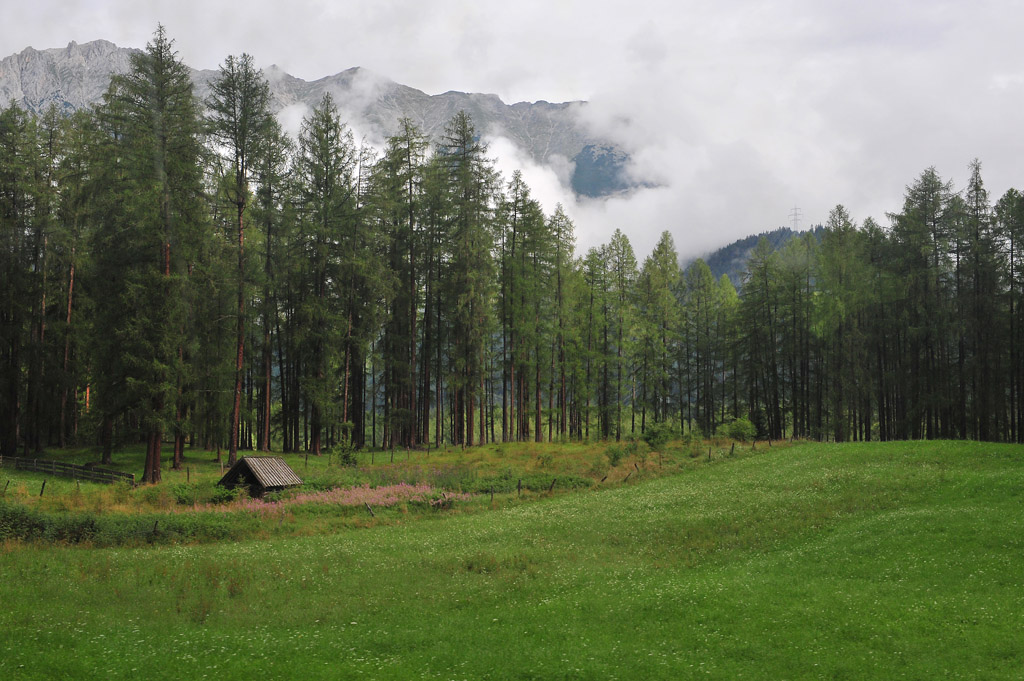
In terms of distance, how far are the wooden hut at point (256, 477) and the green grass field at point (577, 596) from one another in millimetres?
7205

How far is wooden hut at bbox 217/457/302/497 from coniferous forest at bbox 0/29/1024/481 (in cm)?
459

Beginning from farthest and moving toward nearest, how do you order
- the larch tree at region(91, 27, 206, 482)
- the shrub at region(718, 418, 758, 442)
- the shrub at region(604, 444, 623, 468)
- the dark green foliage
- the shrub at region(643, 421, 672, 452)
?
the shrub at region(718, 418, 758, 442) < the shrub at region(643, 421, 672, 452) < the shrub at region(604, 444, 623, 468) < the larch tree at region(91, 27, 206, 482) < the dark green foliage

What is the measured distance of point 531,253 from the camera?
55.8m

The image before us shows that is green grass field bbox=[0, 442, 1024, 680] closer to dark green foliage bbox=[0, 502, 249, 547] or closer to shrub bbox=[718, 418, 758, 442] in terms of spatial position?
dark green foliage bbox=[0, 502, 249, 547]

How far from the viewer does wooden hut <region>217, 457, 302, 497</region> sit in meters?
31.6

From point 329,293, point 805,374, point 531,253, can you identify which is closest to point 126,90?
point 329,293

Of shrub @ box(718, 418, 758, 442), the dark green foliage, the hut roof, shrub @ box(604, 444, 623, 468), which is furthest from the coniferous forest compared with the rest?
shrub @ box(604, 444, 623, 468)

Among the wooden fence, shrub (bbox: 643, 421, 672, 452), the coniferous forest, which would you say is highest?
the coniferous forest

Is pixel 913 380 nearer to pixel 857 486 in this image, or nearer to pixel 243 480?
pixel 857 486

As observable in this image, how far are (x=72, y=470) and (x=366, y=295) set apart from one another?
2173 centimetres

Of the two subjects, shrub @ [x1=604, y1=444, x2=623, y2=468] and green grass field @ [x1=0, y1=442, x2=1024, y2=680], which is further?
shrub @ [x1=604, y1=444, x2=623, y2=468]

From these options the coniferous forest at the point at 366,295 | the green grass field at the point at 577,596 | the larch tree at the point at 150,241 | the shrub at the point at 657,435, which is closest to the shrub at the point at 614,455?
the shrub at the point at 657,435

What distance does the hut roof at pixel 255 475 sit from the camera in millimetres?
31688

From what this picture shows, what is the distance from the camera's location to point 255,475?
3158 centimetres
